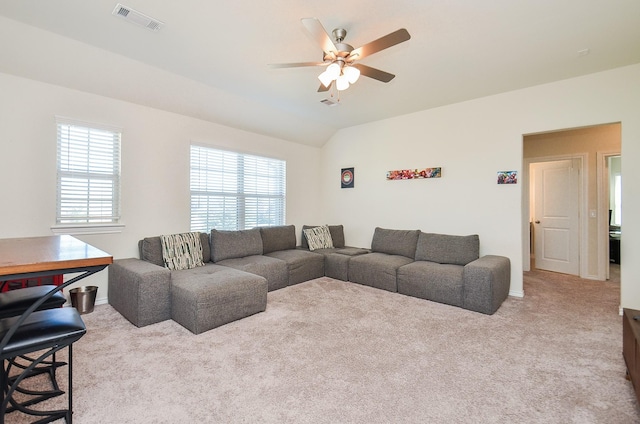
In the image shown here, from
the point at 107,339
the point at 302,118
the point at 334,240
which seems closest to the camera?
the point at 107,339

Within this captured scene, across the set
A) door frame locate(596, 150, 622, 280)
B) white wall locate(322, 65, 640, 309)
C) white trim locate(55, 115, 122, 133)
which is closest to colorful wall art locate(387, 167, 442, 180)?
white wall locate(322, 65, 640, 309)

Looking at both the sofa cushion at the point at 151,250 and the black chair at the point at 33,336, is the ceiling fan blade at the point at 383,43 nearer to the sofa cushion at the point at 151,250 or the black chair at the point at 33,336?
the black chair at the point at 33,336

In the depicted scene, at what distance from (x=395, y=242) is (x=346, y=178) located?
171 centimetres

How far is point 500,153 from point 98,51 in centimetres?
490

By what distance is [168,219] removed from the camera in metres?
4.03

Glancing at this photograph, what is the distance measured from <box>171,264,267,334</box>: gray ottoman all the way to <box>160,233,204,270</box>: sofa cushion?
379 millimetres

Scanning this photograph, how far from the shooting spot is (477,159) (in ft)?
13.8

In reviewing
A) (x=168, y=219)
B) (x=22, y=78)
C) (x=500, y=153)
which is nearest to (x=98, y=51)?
(x=22, y=78)

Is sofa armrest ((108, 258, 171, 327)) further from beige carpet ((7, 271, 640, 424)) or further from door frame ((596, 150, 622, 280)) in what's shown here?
door frame ((596, 150, 622, 280))

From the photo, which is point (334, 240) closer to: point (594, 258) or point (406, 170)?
point (406, 170)

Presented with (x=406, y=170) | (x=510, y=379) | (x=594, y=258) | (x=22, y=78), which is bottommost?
(x=510, y=379)

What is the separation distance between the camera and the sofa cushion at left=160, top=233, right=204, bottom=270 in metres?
3.67

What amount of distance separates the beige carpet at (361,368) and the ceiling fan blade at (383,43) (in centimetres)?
240

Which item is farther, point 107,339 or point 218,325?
point 218,325
